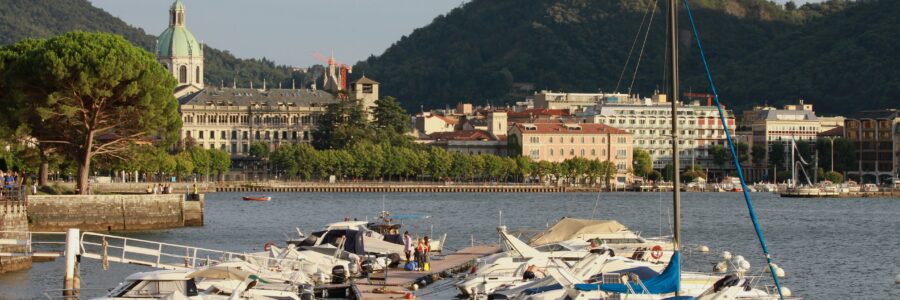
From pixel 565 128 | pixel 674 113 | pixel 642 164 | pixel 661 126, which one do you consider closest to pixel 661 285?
pixel 674 113

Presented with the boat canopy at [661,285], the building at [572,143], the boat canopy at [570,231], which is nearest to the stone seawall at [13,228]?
the boat canopy at [570,231]

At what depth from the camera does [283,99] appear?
18800 cm

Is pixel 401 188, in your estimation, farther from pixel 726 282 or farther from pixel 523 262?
pixel 726 282

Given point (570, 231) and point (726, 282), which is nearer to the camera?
point (726, 282)

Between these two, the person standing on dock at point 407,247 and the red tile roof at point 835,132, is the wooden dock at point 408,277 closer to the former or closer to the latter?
the person standing on dock at point 407,247

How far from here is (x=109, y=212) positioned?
6600cm

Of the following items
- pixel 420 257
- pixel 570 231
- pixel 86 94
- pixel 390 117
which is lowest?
pixel 420 257

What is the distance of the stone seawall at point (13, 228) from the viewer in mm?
44719

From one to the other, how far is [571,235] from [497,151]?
134218 mm

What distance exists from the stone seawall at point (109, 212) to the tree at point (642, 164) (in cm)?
10977

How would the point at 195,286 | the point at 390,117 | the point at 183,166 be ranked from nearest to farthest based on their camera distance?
the point at 195,286
the point at 183,166
the point at 390,117

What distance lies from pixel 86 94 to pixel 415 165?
9445cm

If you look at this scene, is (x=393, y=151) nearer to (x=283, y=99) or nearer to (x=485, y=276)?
(x=283, y=99)

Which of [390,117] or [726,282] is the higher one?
[390,117]
